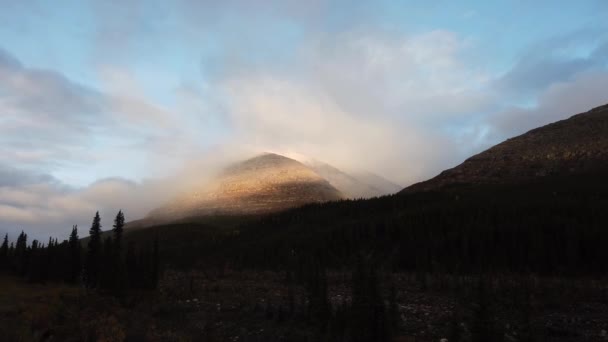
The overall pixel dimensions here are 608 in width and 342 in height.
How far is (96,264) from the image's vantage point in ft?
242

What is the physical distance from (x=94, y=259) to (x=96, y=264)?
3.48ft

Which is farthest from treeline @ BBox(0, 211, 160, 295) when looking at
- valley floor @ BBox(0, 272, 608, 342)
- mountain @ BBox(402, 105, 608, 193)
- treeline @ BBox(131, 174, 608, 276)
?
mountain @ BBox(402, 105, 608, 193)

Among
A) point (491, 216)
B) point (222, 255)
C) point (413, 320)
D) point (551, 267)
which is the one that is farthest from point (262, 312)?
point (222, 255)

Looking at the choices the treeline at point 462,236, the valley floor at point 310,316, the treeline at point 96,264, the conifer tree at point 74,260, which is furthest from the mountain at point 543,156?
the conifer tree at point 74,260

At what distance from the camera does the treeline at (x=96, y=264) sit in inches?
2416

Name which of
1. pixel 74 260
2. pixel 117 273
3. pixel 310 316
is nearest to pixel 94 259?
pixel 74 260

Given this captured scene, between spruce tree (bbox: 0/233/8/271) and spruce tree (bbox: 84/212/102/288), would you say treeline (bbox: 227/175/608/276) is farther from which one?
spruce tree (bbox: 0/233/8/271)

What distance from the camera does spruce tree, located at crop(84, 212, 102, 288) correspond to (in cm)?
7259

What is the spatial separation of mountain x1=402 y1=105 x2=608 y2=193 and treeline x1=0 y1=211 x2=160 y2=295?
100 meters

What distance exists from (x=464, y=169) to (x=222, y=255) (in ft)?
296

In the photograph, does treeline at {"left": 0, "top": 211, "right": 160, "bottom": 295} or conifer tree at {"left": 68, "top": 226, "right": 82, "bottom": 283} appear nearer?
treeline at {"left": 0, "top": 211, "right": 160, "bottom": 295}

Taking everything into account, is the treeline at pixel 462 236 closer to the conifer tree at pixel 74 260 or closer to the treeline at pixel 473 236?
the treeline at pixel 473 236

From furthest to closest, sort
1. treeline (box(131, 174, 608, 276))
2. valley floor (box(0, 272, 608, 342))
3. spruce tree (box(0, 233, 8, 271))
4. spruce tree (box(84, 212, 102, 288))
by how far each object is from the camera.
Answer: spruce tree (box(0, 233, 8, 271)) → spruce tree (box(84, 212, 102, 288)) → treeline (box(131, 174, 608, 276)) → valley floor (box(0, 272, 608, 342))

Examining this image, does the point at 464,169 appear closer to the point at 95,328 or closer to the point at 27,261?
the point at 27,261
